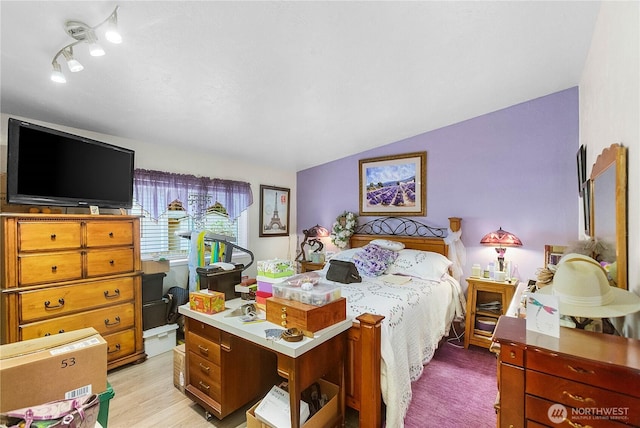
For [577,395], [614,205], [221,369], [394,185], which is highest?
[394,185]

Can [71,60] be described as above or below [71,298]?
above

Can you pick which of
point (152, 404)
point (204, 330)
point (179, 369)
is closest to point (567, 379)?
point (204, 330)

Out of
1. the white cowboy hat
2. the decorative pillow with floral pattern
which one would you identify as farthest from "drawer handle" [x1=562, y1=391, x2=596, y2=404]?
the decorative pillow with floral pattern

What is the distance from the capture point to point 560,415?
3.18ft

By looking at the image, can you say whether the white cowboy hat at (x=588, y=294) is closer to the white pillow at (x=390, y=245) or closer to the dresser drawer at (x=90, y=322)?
the white pillow at (x=390, y=245)

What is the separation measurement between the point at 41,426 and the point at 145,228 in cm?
273

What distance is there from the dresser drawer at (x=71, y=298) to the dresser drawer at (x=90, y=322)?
0.05m

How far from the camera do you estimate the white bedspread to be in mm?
1768

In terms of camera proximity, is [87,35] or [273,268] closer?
[87,35]

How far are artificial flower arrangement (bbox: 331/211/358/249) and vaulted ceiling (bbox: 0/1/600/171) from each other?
1432 millimetres

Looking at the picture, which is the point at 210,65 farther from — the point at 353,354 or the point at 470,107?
the point at 470,107

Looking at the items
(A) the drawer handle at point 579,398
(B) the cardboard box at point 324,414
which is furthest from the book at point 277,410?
(A) the drawer handle at point 579,398

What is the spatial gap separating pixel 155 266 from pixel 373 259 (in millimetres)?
2351

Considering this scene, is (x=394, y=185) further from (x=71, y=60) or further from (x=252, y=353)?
(x=71, y=60)
